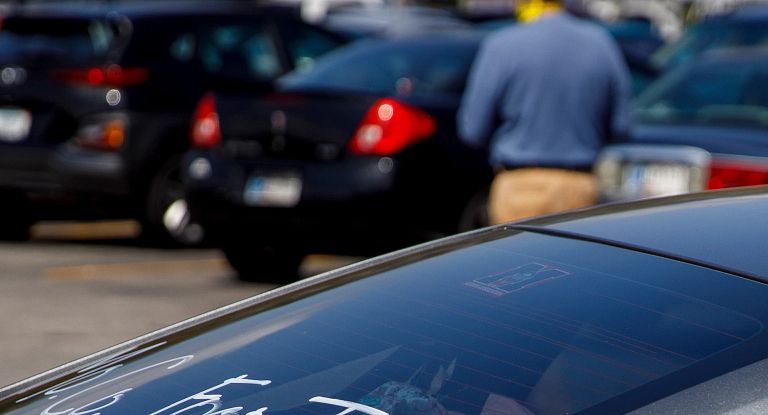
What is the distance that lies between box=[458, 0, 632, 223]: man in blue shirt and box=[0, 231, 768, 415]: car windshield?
4061 millimetres

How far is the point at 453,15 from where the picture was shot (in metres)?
20.4

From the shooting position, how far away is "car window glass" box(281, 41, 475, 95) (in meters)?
8.96

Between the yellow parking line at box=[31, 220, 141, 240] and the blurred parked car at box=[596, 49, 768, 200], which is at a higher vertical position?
the blurred parked car at box=[596, 49, 768, 200]

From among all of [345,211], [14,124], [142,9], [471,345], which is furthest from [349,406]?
[142,9]

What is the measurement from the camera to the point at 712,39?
46.0ft

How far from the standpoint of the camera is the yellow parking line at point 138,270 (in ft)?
30.7

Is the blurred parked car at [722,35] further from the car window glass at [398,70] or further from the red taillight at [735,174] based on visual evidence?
the red taillight at [735,174]

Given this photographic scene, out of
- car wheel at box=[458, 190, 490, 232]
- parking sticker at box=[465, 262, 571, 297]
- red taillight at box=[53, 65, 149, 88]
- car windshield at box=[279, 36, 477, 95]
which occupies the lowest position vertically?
car wheel at box=[458, 190, 490, 232]

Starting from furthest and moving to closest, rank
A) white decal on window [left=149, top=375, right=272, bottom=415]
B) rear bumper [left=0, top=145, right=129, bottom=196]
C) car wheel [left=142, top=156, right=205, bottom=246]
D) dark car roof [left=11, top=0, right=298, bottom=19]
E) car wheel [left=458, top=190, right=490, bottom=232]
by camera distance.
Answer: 1. dark car roof [left=11, top=0, right=298, bottom=19]
2. car wheel [left=142, top=156, right=205, bottom=246]
3. rear bumper [left=0, top=145, right=129, bottom=196]
4. car wheel [left=458, top=190, right=490, bottom=232]
5. white decal on window [left=149, top=375, right=272, bottom=415]

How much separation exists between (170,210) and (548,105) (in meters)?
4.10

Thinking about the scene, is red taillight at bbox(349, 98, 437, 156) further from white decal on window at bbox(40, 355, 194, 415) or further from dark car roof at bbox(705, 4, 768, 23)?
dark car roof at bbox(705, 4, 768, 23)

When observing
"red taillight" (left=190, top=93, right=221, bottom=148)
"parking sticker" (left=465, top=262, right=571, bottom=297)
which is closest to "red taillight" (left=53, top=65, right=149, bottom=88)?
"red taillight" (left=190, top=93, right=221, bottom=148)

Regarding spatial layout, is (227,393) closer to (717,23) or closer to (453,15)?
(717,23)

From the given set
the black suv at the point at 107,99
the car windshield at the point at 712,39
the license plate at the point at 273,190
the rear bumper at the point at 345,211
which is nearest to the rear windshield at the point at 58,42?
the black suv at the point at 107,99
